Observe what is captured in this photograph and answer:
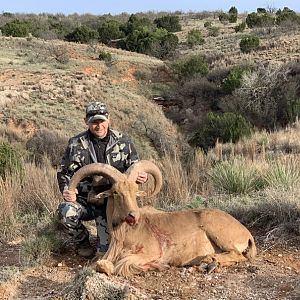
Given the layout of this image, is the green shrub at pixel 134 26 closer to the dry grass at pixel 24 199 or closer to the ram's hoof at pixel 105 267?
the dry grass at pixel 24 199

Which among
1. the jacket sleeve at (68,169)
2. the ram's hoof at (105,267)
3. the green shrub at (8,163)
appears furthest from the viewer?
the green shrub at (8,163)

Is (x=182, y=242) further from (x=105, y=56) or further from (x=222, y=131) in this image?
(x=105, y=56)

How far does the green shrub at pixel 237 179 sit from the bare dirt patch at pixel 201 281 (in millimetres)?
2753

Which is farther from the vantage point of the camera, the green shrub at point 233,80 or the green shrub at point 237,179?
the green shrub at point 233,80

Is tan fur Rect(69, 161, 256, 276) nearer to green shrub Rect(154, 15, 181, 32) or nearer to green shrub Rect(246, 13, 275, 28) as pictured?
green shrub Rect(246, 13, 275, 28)

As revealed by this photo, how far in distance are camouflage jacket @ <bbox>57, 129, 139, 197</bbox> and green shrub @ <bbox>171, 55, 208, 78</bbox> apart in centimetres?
3182

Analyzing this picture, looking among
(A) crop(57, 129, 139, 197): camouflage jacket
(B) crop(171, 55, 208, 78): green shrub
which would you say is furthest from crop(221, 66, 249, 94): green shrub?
(A) crop(57, 129, 139, 197): camouflage jacket

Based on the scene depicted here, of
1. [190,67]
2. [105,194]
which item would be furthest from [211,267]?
[190,67]

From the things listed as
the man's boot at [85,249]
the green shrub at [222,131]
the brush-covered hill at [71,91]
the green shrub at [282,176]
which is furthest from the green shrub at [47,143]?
the man's boot at [85,249]

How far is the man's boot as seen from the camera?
6.53 m

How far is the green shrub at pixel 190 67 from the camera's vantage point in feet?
125

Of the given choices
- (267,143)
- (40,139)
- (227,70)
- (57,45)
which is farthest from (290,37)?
(267,143)

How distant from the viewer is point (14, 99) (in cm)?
2866

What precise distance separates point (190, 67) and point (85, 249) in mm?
32600
